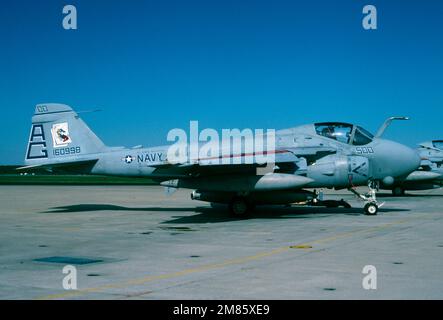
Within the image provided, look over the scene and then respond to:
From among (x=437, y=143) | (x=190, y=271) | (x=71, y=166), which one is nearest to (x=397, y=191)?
(x=437, y=143)

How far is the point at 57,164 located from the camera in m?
19.8

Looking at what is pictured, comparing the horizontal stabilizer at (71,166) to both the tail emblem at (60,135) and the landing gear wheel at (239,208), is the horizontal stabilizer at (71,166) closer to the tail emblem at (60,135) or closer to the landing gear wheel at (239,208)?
the tail emblem at (60,135)

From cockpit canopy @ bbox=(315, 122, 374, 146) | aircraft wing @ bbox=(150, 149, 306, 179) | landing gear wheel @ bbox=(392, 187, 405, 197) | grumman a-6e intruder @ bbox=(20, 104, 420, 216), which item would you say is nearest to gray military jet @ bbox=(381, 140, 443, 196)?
landing gear wheel @ bbox=(392, 187, 405, 197)

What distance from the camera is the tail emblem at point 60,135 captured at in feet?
65.1

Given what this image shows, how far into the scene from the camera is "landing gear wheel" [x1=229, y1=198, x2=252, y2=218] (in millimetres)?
17875

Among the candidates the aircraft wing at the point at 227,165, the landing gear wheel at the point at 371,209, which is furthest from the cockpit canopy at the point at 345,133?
the landing gear wheel at the point at 371,209

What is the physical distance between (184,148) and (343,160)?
5626 millimetres

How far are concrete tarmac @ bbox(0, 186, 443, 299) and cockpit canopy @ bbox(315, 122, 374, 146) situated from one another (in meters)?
2.58

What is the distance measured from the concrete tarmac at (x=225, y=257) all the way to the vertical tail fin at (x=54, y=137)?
3220mm

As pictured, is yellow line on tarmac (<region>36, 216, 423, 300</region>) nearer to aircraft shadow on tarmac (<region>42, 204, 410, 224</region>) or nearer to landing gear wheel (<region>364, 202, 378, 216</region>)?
landing gear wheel (<region>364, 202, 378, 216</region>)

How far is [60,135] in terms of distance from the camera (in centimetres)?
1984

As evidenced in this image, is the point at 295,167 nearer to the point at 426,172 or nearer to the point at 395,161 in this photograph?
the point at 395,161

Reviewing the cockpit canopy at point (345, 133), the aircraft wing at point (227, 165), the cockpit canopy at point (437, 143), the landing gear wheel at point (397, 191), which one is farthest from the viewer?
the cockpit canopy at point (437, 143)
